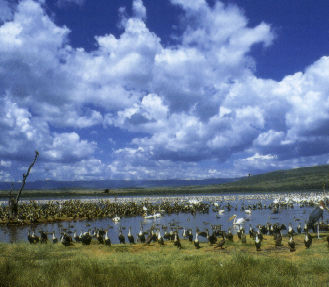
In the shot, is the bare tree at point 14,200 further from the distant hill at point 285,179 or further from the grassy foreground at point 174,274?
the distant hill at point 285,179

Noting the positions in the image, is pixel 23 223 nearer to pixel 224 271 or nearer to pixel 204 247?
pixel 204 247

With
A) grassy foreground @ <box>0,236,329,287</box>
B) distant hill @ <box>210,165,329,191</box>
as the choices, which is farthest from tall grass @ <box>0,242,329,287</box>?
distant hill @ <box>210,165,329,191</box>

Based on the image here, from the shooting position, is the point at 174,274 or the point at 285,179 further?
the point at 285,179

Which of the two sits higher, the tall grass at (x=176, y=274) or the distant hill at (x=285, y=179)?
the distant hill at (x=285, y=179)

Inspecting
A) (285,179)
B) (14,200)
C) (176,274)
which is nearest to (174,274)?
(176,274)

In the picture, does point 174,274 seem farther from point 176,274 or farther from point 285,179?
point 285,179

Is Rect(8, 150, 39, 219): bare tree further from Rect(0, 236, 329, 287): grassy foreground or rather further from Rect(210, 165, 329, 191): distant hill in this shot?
Rect(210, 165, 329, 191): distant hill

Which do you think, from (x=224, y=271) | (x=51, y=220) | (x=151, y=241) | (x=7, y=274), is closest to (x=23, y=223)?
(x=51, y=220)

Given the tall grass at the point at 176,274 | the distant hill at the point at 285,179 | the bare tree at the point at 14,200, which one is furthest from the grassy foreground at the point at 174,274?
the distant hill at the point at 285,179

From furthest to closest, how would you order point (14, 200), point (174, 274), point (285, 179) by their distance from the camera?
point (285, 179) < point (14, 200) < point (174, 274)

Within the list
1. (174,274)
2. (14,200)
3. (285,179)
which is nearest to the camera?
(174,274)

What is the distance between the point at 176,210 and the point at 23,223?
1946 centimetres

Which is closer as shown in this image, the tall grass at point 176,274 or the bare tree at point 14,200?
the tall grass at point 176,274

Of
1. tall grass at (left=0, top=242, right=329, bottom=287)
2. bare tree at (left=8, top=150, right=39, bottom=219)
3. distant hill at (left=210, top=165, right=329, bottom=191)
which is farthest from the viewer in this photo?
distant hill at (left=210, top=165, right=329, bottom=191)
